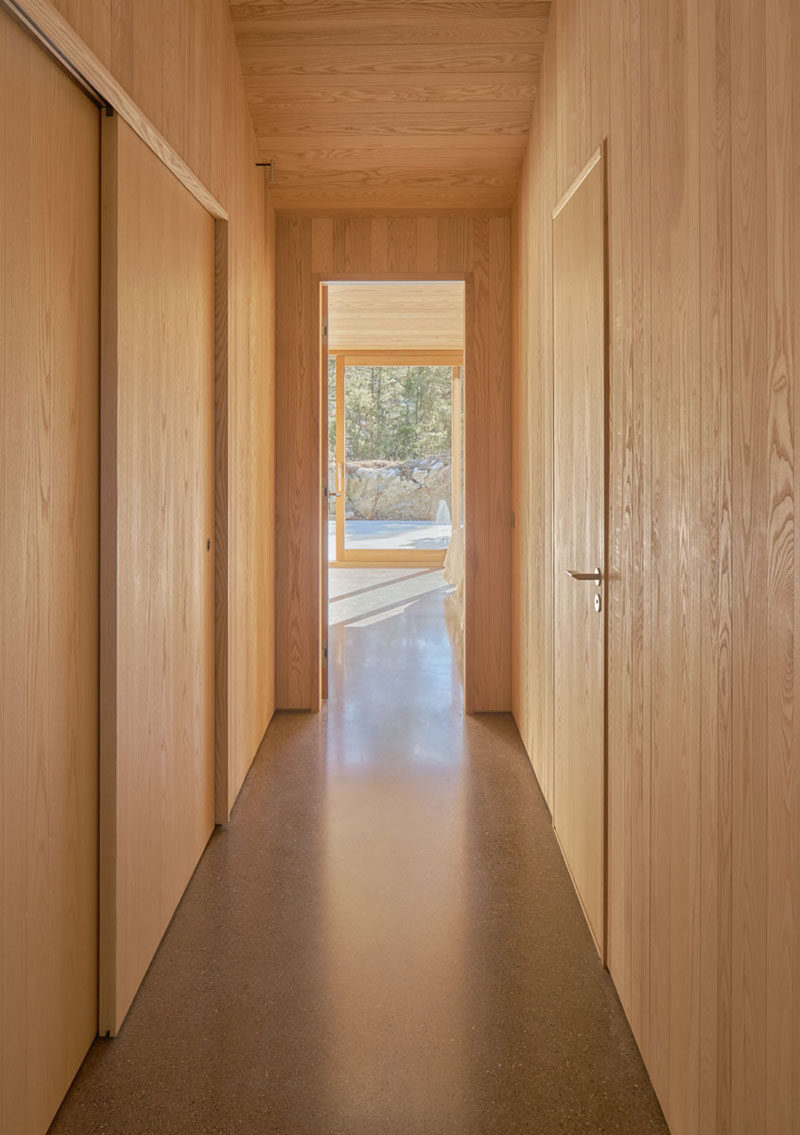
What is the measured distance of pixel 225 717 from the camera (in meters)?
2.86

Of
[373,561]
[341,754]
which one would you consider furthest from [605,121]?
[373,561]

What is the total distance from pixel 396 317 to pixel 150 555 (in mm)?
6003

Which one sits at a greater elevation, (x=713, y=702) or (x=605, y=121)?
(x=605, y=121)

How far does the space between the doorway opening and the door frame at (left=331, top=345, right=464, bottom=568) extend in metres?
0.01

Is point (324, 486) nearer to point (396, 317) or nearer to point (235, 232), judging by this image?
point (235, 232)

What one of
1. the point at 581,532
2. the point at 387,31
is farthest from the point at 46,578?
the point at 387,31

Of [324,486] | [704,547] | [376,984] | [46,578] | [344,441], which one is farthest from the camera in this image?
[344,441]

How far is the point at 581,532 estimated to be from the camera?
93.0 inches

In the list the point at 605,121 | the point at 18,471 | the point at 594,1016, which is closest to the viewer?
the point at 18,471

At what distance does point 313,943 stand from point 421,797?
3.45 ft

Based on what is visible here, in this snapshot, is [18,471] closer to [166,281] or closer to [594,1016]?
[166,281]

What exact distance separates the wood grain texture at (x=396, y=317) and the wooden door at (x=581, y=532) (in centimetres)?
399

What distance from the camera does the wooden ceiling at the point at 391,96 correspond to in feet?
9.55

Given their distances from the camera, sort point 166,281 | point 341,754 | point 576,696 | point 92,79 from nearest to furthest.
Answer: point 92,79 < point 166,281 < point 576,696 < point 341,754
